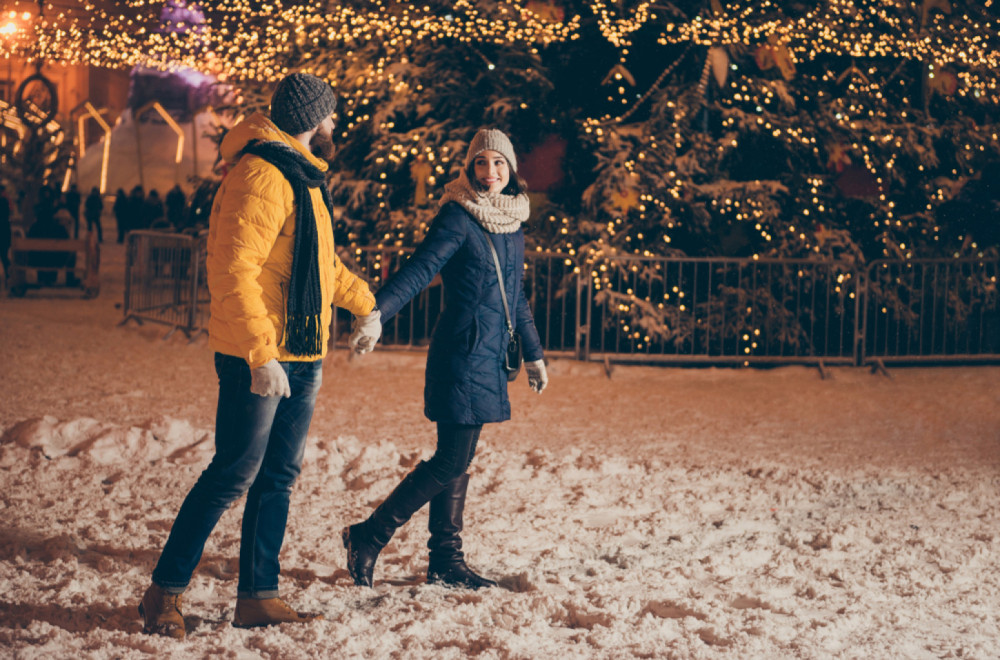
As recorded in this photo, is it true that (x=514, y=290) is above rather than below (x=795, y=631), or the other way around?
above

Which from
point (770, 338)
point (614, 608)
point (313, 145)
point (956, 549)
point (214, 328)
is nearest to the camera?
point (214, 328)

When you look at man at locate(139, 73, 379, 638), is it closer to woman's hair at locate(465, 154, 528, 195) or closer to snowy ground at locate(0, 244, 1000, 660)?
snowy ground at locate(0, 244, 1000, 660)

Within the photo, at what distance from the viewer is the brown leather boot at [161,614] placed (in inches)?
150

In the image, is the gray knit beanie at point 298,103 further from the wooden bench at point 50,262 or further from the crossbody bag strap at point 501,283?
the wooden bench at point 50,262

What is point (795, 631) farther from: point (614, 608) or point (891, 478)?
point (891, 478)

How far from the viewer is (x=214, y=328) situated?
3729mm

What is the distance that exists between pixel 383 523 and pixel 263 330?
1.29 meters

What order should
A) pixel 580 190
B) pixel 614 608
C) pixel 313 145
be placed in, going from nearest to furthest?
1. pixel 313 145
2. pixel 614 608
3. pixel 580 190

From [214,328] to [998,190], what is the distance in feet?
38.8

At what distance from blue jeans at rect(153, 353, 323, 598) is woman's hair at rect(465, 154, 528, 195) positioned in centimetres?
110

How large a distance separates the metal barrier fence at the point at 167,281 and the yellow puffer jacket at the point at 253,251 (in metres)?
9.47

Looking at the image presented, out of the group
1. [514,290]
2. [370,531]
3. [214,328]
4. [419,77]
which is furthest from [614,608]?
[419,77]

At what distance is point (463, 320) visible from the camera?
14.7 feet

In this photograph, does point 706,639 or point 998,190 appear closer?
point 706,639
